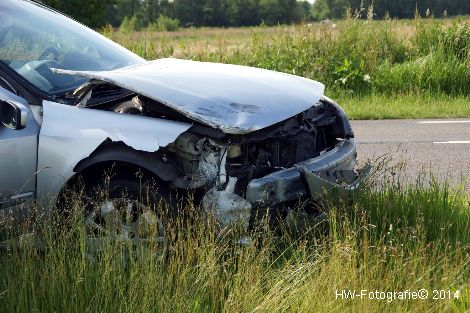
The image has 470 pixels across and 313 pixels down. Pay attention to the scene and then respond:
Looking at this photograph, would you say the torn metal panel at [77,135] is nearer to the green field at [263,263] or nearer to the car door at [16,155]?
the car door at [16,155]

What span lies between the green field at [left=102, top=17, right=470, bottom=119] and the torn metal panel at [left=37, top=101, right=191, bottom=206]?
7146 mm

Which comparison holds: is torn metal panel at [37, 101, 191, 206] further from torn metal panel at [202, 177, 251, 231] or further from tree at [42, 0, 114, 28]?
tree at [42, 0, 114, 28]

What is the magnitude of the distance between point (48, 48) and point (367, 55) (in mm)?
8615

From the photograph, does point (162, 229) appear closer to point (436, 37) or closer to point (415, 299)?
point (415, 299)

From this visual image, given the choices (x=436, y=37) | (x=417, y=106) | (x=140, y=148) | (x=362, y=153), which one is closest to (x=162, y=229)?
(x=140, y=148)

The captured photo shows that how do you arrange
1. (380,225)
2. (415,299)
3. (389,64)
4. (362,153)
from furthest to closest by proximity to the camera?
1. (389,64)
2. (362,153)
3. (380,225)
4. (415,299)

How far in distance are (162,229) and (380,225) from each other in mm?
1452

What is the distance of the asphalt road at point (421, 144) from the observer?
6.94m

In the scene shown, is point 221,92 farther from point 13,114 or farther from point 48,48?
point 48,48

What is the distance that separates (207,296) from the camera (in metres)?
3.53

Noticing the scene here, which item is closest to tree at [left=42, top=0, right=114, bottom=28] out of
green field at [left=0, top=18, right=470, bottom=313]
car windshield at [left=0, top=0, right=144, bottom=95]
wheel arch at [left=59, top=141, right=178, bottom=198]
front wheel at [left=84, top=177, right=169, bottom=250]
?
car windshield at [left=0, top=0, right=144, bottom=95]

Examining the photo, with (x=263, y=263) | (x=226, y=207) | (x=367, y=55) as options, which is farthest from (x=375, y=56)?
(x=263, y=263)

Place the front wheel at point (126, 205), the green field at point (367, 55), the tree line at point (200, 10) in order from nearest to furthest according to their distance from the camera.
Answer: the front wheel at point (126, 205), the green field at point (367, 55), the tree line at point (200, 10)

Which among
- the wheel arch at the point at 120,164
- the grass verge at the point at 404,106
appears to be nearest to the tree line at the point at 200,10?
the grass verge at the point at 404,106
